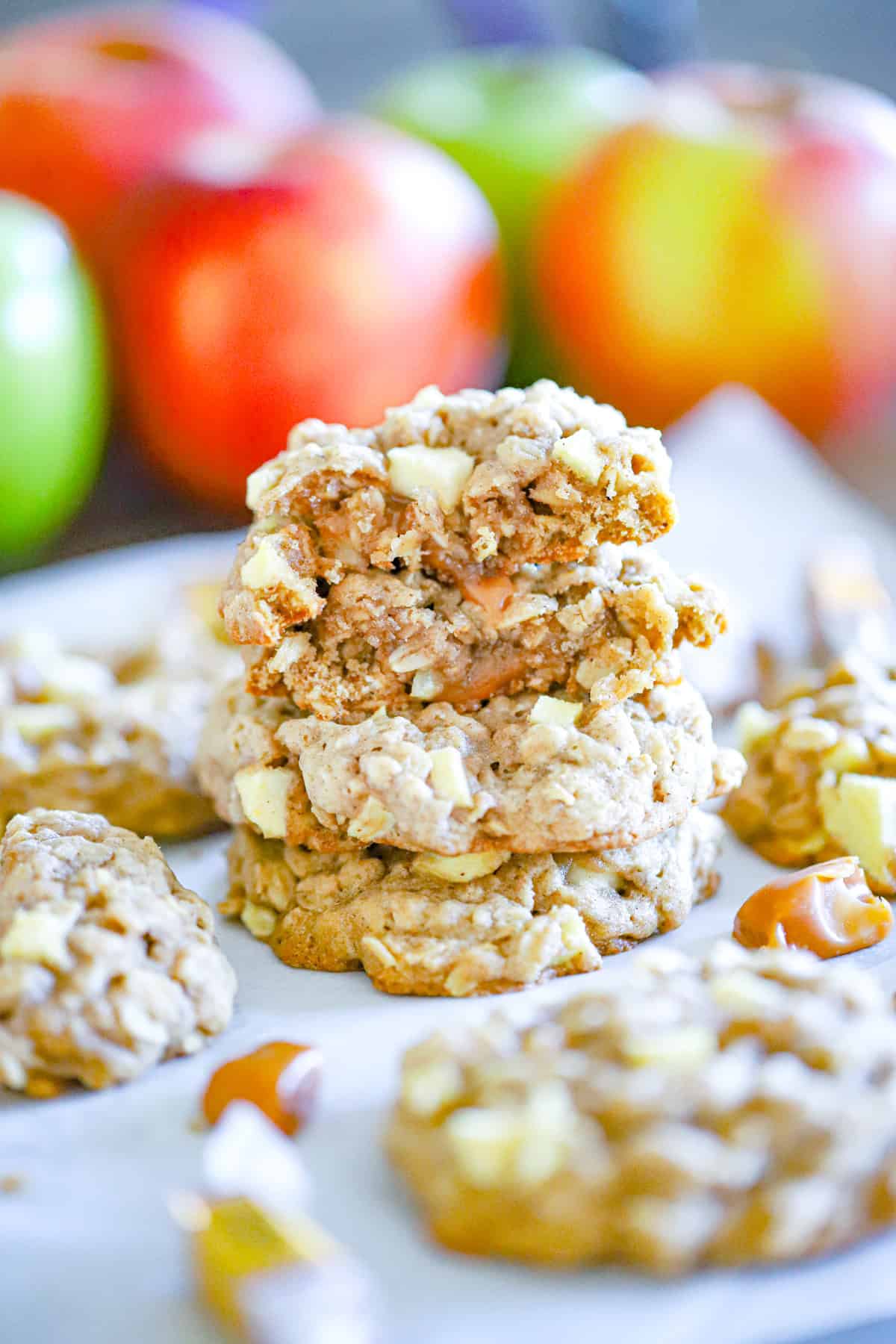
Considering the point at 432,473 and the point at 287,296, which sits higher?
the point at 432,473

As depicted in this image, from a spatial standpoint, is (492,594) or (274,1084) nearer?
(274,1084)

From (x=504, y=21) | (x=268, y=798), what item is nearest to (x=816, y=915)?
(x=268, y=798)

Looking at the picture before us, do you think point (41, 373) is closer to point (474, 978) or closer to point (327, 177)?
point (327, 177)

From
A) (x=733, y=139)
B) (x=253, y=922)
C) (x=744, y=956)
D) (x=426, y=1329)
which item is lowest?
(x=253, y=922)

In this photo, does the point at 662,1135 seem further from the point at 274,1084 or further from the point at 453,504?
the point at 453,504

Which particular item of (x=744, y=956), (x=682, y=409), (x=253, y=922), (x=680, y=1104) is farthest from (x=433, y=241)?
(x=680, y=1104)
